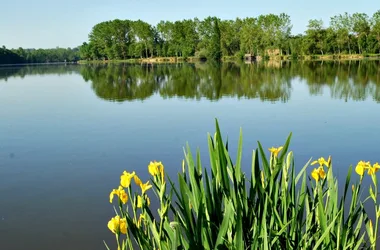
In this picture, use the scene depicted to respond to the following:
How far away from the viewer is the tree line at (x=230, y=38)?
53.8 metres

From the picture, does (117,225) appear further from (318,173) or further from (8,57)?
(8,57)

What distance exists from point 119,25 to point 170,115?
2761 inches

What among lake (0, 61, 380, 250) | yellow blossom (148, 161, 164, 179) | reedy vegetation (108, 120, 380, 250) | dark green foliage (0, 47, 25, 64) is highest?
dark green foliage (0, 47, 25, 64)

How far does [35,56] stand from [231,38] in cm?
7367

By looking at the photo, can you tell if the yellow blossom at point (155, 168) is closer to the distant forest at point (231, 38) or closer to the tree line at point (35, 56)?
the distant forest at point (231, 38)

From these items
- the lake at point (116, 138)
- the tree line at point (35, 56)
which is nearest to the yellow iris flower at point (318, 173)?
the lake at point (116, 138)

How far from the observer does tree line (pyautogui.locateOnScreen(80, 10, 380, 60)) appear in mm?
53844

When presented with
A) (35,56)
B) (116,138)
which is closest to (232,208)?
(116,138)

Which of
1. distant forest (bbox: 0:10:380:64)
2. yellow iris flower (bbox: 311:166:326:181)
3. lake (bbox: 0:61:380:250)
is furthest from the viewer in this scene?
distant forest (bbox: 0:10:380:64)

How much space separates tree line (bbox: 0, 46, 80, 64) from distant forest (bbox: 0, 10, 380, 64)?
814 inches

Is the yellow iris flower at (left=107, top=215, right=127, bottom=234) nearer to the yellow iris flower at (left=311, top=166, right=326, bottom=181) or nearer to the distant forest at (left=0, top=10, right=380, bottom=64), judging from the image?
the yellow iris flower at (left=311, top=166, right=326, bottom=181)

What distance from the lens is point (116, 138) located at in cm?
952

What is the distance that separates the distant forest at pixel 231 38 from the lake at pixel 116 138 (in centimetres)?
3807

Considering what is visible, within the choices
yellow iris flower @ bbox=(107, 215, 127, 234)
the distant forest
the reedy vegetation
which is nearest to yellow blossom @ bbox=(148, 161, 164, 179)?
the reedy vegetation
